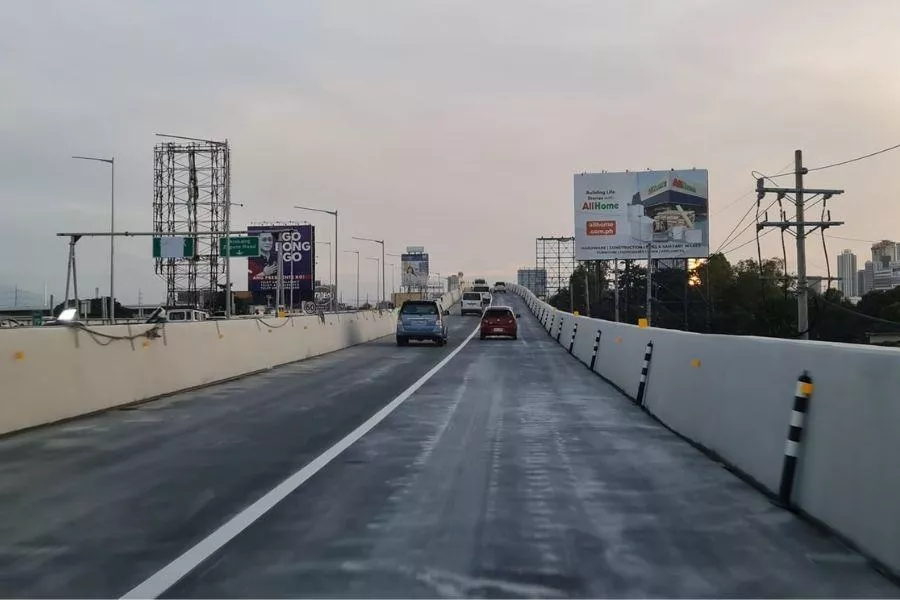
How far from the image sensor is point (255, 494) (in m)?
7.32

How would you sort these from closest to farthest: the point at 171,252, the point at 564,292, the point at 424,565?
the point at 424,565, the point at 171,252, the point at 564,292

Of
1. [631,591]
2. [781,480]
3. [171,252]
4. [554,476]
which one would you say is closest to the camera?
[631,591]

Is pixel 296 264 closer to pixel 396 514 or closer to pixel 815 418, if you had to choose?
pixel 396 514

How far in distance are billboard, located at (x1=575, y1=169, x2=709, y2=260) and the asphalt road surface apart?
4171 centimetres

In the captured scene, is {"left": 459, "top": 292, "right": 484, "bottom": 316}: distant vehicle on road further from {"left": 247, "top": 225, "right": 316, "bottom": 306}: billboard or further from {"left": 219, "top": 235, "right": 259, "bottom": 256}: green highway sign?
{"left": 219, "top": 235, "right": 259, "bottom": 256}: green highway sign

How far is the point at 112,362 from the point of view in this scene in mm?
13562

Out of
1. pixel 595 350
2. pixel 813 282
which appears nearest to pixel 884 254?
pixel 813 282

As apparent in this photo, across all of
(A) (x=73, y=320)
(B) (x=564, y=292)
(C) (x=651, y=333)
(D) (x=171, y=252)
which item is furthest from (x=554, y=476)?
(B) (x=564, y=292)

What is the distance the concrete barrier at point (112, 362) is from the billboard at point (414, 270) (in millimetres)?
89875

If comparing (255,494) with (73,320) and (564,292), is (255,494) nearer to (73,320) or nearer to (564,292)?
(73,320)

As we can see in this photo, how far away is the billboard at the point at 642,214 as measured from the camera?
52.2 m

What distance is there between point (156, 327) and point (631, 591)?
1237 centimetres

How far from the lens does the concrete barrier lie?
433 inches

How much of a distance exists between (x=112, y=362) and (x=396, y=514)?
8704mm
